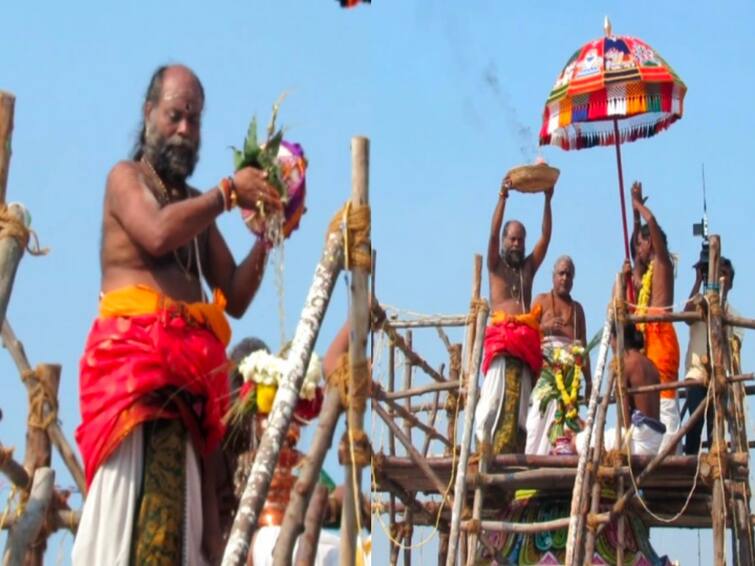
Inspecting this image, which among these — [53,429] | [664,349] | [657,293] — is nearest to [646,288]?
[657,293]

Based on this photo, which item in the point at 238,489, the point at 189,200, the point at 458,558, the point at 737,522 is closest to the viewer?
the point at 189,200

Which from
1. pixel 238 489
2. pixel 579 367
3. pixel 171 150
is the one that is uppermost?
pixel 579 367

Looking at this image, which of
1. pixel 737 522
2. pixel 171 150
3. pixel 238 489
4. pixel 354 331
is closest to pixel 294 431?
pixel 238 489

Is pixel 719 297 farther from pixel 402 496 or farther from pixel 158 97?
pixel 158 97

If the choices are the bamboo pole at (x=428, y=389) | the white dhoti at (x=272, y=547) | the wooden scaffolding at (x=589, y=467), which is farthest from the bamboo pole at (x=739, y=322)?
the white dhoti at (x=272, y=547)

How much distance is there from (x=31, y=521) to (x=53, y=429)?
Answer: 44 cm

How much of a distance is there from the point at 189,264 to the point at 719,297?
6238 millimetres

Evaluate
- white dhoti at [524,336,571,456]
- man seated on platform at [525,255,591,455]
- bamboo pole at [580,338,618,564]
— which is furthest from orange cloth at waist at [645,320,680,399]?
bamboo pole at [580,338,618,564]

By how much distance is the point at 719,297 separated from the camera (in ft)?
35.5

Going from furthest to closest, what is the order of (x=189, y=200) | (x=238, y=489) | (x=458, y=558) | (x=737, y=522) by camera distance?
(x=737, y=522) < (x=458, y=558) < (x=238, y=489) < (x=189, y=200)

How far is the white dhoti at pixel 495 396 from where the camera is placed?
1071 cm

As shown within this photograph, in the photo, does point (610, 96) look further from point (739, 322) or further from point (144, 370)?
Answer: point (144, 370)

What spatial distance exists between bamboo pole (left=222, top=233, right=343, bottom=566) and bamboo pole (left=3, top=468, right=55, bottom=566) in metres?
1.01

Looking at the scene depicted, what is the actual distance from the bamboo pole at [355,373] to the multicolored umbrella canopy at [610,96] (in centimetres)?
729
